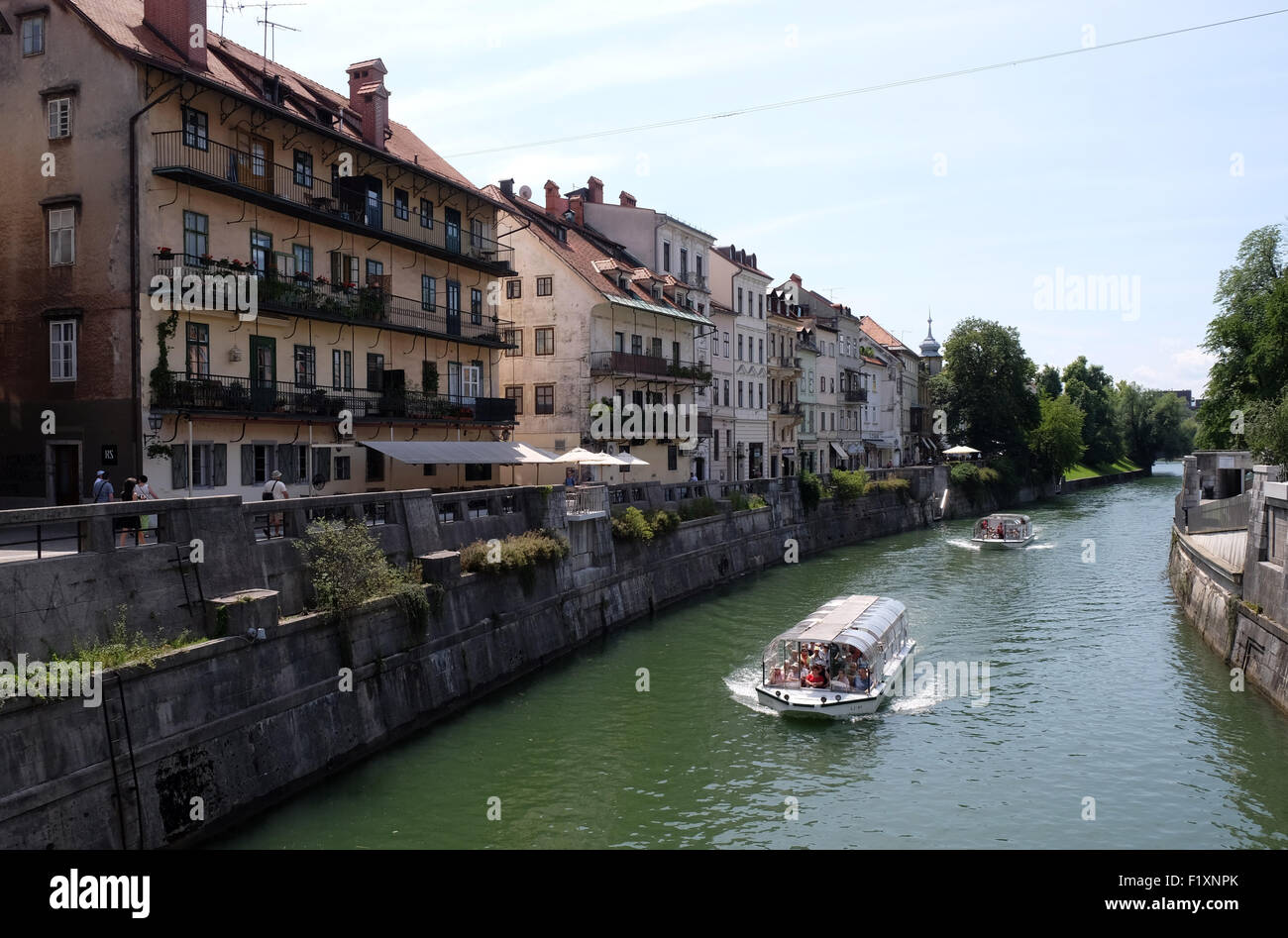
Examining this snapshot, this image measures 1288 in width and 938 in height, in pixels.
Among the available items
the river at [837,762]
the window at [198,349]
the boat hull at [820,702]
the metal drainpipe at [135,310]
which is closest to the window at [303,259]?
the window at [198,349]

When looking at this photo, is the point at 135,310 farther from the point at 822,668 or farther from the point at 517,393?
the point at 517,393

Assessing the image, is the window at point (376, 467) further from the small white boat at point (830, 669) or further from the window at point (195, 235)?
the small white boat at point (830, 669)

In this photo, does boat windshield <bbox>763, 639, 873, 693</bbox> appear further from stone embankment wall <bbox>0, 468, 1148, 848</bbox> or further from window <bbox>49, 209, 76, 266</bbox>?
window <bbox>49, 209, 76, 266</bbox>

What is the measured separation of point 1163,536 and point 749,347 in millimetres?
27026

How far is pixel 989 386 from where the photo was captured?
92000mm

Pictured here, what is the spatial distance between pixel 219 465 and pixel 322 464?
4342mm

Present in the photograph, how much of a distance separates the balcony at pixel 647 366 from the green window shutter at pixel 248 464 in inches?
796

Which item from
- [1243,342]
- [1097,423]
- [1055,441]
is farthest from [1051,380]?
[1243,342]

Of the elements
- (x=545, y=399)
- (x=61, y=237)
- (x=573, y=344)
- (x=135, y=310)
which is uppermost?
(x=61, y=237)

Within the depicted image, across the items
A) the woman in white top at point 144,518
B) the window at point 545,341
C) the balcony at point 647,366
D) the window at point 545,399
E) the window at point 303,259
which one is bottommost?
the woman in white top at point 144,518

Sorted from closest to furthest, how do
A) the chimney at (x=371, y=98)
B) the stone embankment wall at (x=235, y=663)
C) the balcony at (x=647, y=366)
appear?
the stone embankment wall at (x=235, y=663), the chimney at (x=371, y=98), the balcony at (x=647, y=366)

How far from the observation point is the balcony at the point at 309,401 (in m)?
25.6

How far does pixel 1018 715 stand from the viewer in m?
22.4
